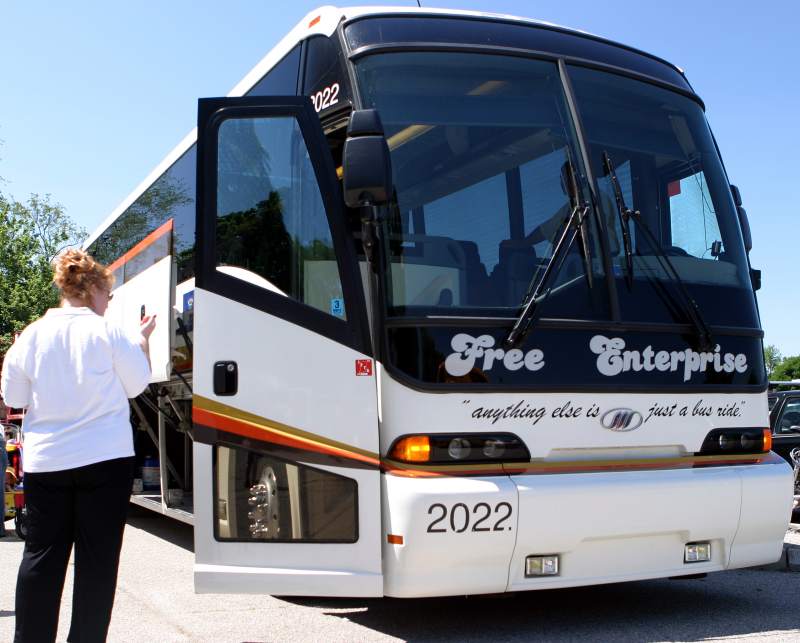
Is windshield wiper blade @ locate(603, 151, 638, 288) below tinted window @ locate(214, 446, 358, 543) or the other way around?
the other way around

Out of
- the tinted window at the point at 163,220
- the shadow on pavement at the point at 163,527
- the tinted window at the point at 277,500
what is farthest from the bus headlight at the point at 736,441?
the shadow on pavement at the point at 163,527

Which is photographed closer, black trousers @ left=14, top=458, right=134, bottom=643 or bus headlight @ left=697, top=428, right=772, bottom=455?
black trousers @ left=14, top=458, right=134, bottom=643

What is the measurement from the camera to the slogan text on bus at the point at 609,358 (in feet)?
16.7

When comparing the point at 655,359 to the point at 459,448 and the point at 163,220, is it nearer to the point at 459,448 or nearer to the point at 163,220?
the point at 459,448

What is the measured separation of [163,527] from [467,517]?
6.39m

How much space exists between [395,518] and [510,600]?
1997 mm

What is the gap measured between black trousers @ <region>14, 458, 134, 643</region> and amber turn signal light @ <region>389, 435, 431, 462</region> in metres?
1.39

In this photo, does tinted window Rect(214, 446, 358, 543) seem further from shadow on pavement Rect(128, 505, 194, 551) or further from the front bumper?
shadow on pavement Rect(128, 505, 194, 551)

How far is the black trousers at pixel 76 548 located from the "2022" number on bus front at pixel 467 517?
1483mm

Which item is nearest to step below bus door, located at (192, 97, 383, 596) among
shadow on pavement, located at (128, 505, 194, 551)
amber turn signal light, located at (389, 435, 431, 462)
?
amber turn signal light, located at (389, 435, 431, 462)

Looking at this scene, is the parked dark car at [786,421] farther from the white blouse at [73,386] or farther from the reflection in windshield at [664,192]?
the white blouse at [73,386]

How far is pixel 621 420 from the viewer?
5.41 meters

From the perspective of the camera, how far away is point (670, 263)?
18.6ft

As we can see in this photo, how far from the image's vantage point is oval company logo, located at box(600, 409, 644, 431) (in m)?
5.38
